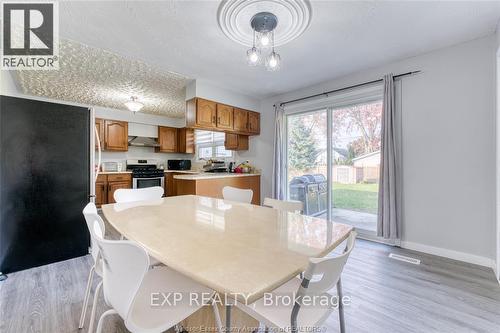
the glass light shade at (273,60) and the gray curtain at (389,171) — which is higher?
the glass light shade at (273,60)

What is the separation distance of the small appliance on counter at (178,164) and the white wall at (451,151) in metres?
5.01

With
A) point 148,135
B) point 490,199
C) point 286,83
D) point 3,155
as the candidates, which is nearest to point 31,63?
point 3,155

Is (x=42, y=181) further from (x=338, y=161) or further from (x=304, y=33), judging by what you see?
(x=338, y=161)

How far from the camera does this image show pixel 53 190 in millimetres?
2266

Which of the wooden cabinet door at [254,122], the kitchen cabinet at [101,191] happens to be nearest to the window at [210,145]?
the wooden cabinet door at [254,122]

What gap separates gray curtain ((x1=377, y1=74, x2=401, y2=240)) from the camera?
2.71 metres

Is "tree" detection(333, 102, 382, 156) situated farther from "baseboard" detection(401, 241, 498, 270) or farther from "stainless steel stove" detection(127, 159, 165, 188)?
"stainless steel stove" detection(127, 159, 165, 188)

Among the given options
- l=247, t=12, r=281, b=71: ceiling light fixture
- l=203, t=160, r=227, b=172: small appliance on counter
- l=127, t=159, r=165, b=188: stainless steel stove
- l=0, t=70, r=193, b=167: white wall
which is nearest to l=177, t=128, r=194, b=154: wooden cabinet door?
l=0, t=70, r=193, b=167: white wall

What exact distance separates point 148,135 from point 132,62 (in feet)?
10.8

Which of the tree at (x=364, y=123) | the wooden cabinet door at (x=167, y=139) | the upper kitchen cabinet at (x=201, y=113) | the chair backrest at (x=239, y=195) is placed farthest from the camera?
the wooden cabinet door at (x=167, y=139)

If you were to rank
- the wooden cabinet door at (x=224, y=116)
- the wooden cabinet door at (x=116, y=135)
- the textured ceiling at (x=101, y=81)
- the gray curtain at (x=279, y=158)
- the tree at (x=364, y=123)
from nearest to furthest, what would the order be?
the textured ceiling at (x=101, y=81) → the tree at (x=364, y=123) → the wooden cabinet door at (x=224, y=116) → the gray curtain at (x=279, y=158) → the wooden cabinet door at (x=116, y=135)

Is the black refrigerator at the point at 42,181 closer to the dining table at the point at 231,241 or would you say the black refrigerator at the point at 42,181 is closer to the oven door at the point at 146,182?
the dining table at the point at 231,241

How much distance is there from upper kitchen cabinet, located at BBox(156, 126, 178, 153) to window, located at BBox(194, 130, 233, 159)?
637 millimetres

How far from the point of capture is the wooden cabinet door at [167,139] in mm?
5898
